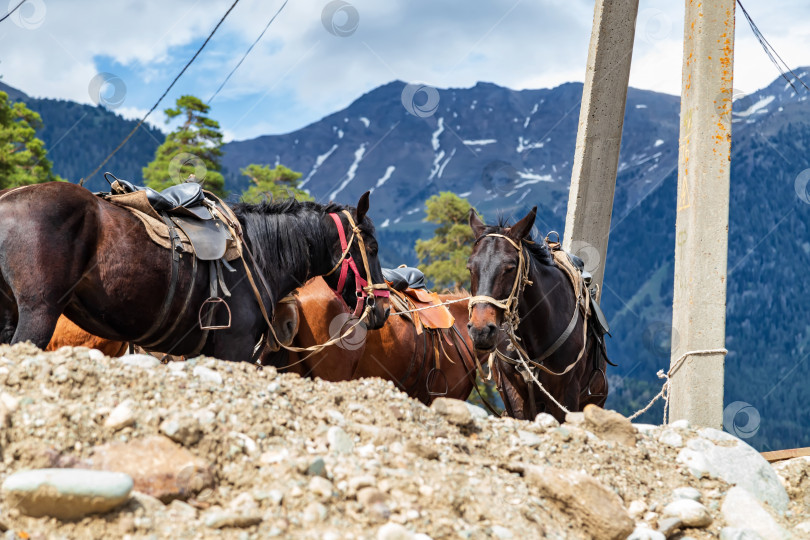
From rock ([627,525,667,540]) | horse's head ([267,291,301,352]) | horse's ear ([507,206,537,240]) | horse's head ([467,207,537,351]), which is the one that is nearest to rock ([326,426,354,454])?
rock ([627,525,667,540])

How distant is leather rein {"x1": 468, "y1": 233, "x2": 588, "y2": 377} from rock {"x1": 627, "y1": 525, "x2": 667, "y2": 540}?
2216 millimetres

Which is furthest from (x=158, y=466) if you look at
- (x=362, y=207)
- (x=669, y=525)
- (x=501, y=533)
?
(x=362, y=207)

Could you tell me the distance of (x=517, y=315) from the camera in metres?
5.96

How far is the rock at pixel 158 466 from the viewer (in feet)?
10.4

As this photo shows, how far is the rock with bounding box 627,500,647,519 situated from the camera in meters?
3.95

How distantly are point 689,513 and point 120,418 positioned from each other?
2.92 m

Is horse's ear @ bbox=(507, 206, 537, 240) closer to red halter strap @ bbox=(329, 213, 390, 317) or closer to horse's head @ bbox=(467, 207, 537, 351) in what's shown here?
horse's head @ bbox=(467, 207, 537, 351)

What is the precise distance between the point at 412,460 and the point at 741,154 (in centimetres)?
5749

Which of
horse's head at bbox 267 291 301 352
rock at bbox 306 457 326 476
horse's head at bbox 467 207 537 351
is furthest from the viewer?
horse's head at bbox 267 291 301 352

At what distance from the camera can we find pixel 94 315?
16.0ft

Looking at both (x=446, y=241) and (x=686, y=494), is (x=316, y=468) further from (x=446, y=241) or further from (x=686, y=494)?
(x=446, y=241)

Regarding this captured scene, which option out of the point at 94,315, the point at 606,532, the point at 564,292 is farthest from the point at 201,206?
the point at 606,532

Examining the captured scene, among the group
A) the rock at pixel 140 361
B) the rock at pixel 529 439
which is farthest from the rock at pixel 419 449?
the rock at pixel 140 361

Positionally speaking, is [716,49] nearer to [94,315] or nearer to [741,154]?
[94,315]
